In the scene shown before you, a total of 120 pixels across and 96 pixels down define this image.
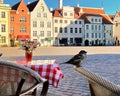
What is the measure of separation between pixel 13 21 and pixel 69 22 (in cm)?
1263

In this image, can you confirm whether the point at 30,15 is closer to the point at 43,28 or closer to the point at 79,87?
the point at 43,28

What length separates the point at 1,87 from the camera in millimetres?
3482

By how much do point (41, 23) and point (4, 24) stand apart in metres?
7.31

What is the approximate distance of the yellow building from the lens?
180ft

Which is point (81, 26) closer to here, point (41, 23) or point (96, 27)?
point (96, 27)

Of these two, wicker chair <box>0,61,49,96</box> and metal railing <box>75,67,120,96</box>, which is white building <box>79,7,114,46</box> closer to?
wicker chair <box>0,61,49,96</box>

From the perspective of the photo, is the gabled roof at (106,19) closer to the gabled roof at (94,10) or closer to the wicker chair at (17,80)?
the gabled roof at (94,10)

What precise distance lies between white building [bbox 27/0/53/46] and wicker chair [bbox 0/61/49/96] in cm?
5468

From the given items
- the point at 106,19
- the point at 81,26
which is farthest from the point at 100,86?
the point at 106,19

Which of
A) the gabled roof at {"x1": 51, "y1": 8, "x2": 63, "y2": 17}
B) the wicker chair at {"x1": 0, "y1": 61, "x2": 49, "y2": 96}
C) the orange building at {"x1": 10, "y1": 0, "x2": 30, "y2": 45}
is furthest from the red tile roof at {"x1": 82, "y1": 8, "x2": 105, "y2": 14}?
the wicker chair at {"x1": 0, "y1": 61, "x2": 49, "y2": 96}

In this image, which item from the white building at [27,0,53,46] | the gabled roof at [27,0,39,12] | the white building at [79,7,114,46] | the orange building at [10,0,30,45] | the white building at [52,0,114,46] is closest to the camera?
the orange building at [10,0,30,45]

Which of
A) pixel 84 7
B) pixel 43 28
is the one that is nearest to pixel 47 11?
pixel 43 28

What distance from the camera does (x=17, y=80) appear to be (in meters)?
3.39

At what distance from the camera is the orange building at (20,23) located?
2218 inches
